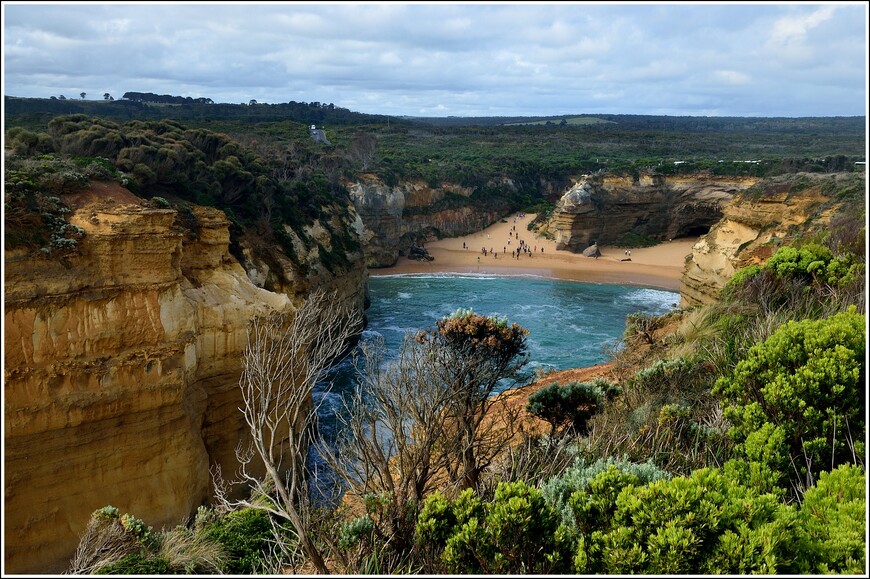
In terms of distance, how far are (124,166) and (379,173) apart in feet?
112

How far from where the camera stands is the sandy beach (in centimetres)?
4447

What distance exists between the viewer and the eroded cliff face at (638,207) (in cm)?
5006

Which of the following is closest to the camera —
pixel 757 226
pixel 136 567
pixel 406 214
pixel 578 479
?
pixel 578 479

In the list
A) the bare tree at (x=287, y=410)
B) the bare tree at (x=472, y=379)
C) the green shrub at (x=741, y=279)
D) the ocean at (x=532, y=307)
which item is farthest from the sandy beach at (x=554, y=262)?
the bare tree at (x=287, y=410)

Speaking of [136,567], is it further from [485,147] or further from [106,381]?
[485,147]

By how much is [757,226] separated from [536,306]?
12.4 meters

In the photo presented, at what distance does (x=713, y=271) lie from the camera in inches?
1022

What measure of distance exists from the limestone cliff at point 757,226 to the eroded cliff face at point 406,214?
2102cm

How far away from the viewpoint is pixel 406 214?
172ft

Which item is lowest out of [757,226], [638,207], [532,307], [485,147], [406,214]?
[532,307]

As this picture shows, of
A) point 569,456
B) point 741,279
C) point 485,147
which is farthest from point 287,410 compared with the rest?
point 485,147

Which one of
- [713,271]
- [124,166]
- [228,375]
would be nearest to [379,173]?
[713,271]

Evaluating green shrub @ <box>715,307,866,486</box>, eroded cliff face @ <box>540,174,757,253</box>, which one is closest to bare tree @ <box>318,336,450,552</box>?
green shrub @ <box>715,307,866,486</box>

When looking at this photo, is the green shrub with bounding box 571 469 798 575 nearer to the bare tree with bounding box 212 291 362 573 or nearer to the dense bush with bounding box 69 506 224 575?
the bare tree with bounding box 212 291 362 573
